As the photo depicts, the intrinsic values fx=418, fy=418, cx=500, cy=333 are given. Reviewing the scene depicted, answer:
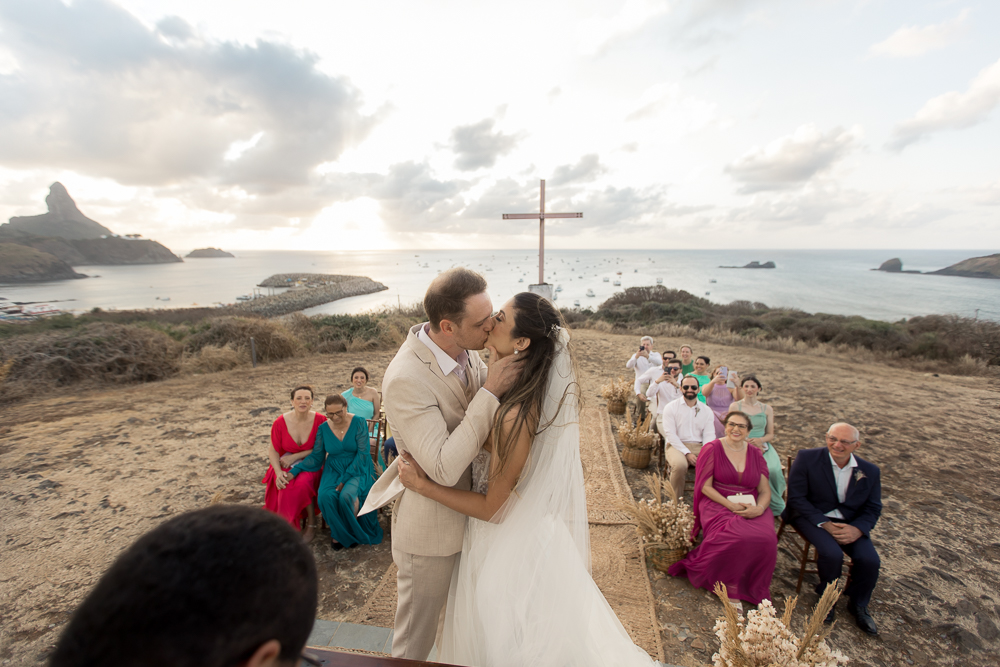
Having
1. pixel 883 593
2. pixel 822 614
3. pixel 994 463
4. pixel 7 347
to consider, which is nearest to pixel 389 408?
pixel 822 614

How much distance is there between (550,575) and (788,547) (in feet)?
12.4

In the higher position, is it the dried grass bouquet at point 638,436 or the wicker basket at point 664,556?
the dried grass bouquet at point 638,436

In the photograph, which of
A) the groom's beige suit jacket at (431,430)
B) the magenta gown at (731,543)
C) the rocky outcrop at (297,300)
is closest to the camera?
the groom's beige suit jacket at (431,430)

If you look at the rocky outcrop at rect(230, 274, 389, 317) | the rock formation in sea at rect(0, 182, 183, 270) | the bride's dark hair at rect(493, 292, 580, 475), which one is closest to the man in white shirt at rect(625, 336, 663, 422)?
the bride's dark hair at rect(493, 292, 580, 475)

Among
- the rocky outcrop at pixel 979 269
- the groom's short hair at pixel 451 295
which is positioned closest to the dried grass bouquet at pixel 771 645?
the groom's short hair at pixel 451 295

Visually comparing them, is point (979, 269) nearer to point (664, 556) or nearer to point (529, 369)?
point (664, 556)

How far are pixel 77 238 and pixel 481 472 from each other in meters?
105

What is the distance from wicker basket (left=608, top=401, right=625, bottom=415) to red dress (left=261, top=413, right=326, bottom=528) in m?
5.41

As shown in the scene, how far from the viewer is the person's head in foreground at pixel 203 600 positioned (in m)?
0.49

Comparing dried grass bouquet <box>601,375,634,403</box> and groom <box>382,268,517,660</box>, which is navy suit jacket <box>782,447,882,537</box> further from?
dried grass bouquet <box>601,375,634,403</box>

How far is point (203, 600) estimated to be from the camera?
1.75 feet

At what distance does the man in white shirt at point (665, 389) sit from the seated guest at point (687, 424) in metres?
0.62

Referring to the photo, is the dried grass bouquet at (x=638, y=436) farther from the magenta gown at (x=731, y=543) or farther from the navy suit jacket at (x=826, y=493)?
the navy suit jacket at (x=826, y=493)

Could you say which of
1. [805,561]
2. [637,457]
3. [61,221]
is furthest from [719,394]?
[61,221]
